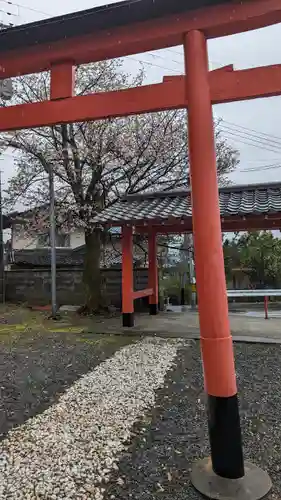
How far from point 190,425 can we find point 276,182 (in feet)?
22.3

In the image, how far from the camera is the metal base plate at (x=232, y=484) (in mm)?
2293

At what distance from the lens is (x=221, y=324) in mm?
2461

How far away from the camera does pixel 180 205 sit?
26.1ft

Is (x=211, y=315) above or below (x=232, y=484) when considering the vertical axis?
above

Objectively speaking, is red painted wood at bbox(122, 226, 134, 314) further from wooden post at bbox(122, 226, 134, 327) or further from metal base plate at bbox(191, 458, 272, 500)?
metal base plate at bbox(191, 458, 272, 500)

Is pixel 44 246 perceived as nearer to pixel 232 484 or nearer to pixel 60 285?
pixel 60 285

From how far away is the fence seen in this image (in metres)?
10.7

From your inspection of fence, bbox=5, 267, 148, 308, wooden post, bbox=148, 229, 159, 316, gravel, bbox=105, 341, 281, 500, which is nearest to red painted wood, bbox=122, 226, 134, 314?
wooden post, bbox=148, 229, 159, 316

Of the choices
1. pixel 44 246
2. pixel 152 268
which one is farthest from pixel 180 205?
pixel 44 246

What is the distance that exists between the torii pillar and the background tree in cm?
673

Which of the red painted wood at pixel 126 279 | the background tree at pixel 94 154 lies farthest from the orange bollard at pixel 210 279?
the background tree at pixel 94 154

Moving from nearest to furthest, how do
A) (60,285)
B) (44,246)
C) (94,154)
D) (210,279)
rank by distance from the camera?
1. (210,279)
2. (94,154)
3. (60,285)
4. (44,246)

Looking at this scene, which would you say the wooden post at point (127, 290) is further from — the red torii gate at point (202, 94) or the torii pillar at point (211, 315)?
the torii pillar at point (211, 315)

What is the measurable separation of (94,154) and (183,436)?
24.6 feet
